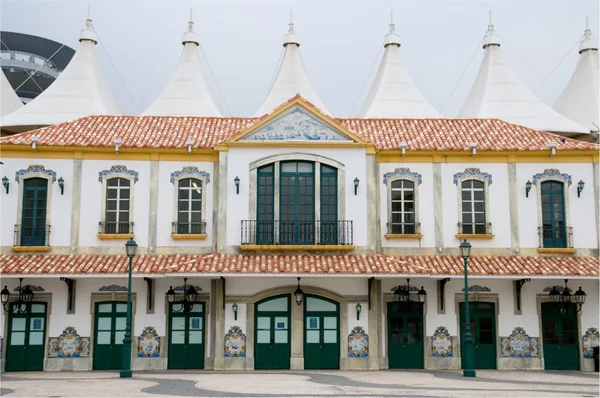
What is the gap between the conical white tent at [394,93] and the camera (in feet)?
108

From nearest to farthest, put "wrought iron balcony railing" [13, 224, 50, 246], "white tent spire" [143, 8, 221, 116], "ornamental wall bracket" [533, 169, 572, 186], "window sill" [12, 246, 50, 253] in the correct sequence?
1. "window sill" [12, 246, 50, 253]
2. "wrought iron balcony railing" [13, 224, 50, 246]
3. "ornamental wall bracket" [533, 169, 572, 186]
4. "white tent spire" [143, 8, 221, 116]

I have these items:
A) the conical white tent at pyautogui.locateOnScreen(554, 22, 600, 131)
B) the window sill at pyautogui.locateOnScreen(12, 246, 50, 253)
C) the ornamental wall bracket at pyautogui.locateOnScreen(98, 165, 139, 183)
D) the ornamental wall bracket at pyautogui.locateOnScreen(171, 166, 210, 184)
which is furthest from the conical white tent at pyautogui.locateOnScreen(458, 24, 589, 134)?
the window sill at pyautogui.locateOnScreen(12, 246, 50, 253)

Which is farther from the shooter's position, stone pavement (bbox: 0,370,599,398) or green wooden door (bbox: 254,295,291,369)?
green wooden door (bbox: 254,295,291,369)

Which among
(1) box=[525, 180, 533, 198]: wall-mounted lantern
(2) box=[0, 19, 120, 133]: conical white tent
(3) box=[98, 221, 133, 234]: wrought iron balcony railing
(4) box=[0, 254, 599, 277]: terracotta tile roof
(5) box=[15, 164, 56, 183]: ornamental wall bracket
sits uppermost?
(2) box=[0, 19, 120, 133]: conical white tent

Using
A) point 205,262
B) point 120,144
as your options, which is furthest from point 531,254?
point 120,144

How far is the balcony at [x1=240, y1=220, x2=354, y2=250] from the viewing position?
72.7 feet

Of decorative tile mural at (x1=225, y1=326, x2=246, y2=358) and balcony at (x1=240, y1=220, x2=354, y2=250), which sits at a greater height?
balcony at (x1=240, y1=220, x2=354, y2=250)

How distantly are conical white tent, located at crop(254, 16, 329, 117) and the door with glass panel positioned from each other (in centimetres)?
1316

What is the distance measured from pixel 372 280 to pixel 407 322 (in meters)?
1.76

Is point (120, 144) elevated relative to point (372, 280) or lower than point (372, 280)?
elevated

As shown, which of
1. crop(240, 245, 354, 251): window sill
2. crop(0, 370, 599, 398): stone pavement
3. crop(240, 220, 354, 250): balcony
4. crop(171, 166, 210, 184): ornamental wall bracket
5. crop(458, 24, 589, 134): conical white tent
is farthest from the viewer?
crop(458, 24, 589, 134): conical white tent

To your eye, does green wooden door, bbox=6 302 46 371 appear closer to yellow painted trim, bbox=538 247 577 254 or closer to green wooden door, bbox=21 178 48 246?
green wooden door, bbox=21 178 48 246

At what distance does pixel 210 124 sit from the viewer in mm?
24938

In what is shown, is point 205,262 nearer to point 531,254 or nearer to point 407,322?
point 407,322
